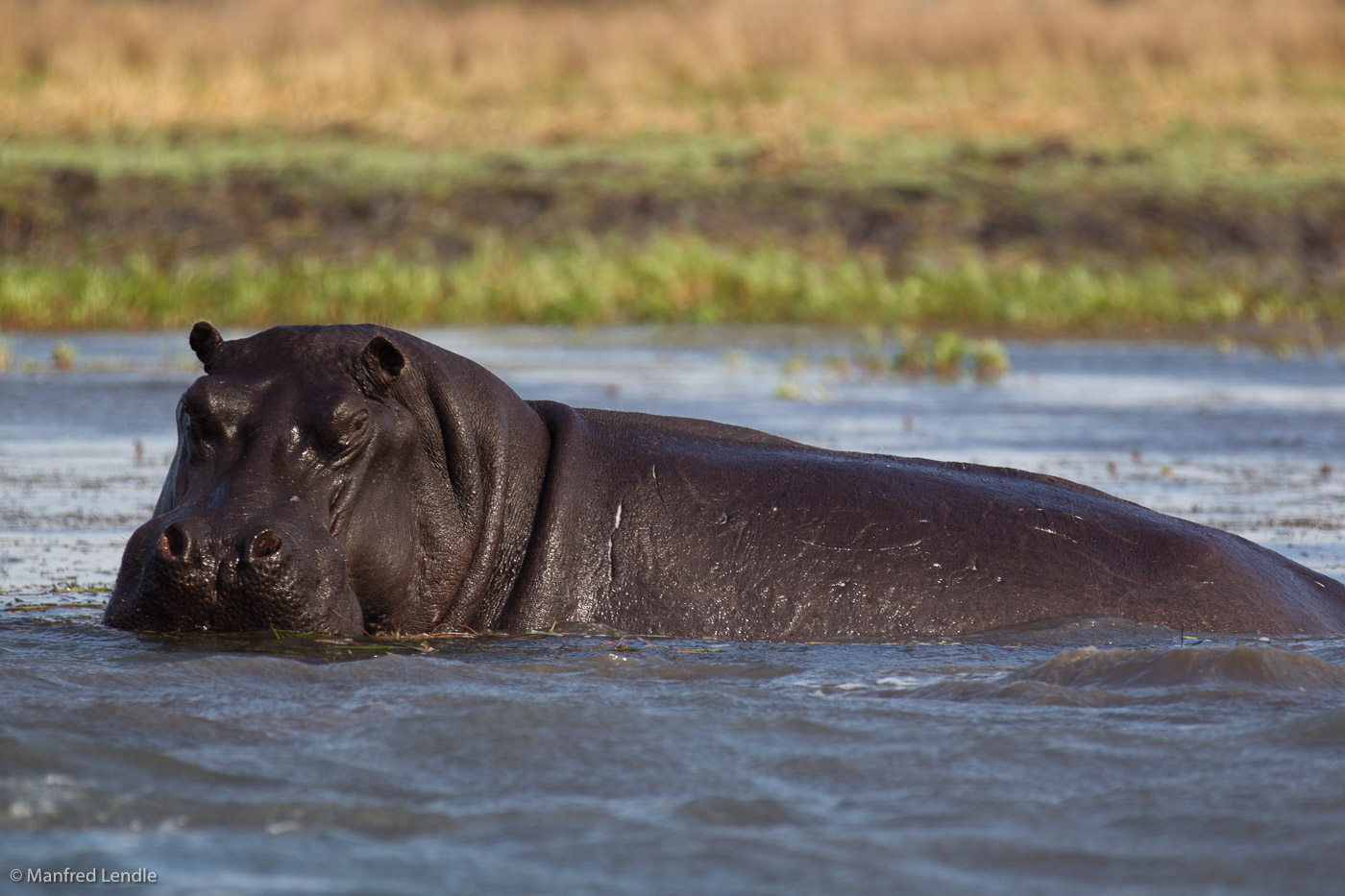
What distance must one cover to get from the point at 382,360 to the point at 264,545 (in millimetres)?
628

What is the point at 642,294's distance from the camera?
58.3 feet

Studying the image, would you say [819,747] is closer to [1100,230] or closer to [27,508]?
[27,508]

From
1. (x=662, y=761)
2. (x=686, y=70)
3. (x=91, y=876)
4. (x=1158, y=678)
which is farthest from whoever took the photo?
(x=686, y=70)

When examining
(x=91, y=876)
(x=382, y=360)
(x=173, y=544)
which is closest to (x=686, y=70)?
(x=382, y=360)

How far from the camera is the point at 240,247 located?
19.7m

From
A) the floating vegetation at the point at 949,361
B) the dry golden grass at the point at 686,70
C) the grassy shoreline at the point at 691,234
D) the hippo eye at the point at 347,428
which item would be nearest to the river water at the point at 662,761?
the hippo eye at the point at 347,428

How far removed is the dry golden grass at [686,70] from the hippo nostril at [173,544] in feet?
64.0

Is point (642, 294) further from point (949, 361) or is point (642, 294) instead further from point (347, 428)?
point (347, 428)

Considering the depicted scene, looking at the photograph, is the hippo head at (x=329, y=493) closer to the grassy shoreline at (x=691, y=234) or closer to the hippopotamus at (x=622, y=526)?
the hippopotamus at (x=622, y=526)

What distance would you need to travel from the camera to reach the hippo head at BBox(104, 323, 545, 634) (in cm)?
426

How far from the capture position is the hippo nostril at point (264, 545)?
165 inches

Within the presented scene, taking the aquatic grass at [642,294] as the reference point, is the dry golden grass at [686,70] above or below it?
above

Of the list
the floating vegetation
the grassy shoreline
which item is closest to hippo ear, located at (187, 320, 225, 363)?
the floating vegetation

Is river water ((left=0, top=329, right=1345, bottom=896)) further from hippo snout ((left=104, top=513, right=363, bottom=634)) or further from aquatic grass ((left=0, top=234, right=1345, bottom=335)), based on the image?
aquatic grass ((left=0, top=234, right=1345, bottom=335))
